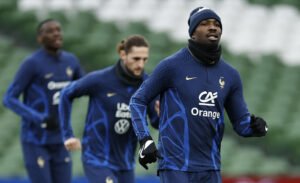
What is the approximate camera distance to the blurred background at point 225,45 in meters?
16.6

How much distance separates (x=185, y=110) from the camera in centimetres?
694

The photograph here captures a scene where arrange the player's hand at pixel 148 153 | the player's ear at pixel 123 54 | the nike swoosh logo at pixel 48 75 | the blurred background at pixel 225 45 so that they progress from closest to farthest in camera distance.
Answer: the player's hand at pixel 148 153
the player's ear at pixel 123 54
the nike swoosh logo at pixel 48 75
the blurred background at pixel 225 45

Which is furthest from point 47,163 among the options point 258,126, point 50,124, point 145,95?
point 258,126

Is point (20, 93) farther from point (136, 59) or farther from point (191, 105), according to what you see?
point (191, 105)

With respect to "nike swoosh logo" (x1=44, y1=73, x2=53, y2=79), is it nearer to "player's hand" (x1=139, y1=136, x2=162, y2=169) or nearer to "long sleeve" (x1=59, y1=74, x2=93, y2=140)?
"long sleeve" (x1=59, y1=74, x2=93, y2=140)

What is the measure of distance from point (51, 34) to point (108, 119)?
173cm

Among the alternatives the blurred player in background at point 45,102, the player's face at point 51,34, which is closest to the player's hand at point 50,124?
the blurred player in background at point 45,102

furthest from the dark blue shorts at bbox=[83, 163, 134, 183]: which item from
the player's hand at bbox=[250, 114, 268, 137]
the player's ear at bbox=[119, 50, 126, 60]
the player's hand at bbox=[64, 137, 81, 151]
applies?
the player's hand at bbox=[250, 114, 268, 137]

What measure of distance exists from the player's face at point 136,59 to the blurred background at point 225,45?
687cm

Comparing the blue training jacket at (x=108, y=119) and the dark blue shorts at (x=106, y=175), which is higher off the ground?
the blue training jacket at (x=108, y=119)

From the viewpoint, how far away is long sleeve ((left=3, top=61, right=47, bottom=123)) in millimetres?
9828

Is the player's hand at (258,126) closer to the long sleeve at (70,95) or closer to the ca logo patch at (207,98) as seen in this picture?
the ca logo patch at (207,98)

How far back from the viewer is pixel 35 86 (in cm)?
1012

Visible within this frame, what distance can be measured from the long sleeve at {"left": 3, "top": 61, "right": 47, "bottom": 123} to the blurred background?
5.46 m
